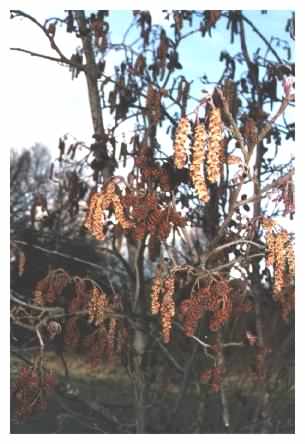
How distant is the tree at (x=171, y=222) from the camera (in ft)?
6.35

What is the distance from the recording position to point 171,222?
197cm

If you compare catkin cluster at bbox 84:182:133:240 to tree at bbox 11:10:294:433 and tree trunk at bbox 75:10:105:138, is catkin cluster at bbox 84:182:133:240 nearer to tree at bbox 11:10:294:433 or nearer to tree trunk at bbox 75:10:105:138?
tree at bbox 11:10:294:433

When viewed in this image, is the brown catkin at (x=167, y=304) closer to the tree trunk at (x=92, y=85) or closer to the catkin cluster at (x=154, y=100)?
the catkin cluster at (x=154, y=100)

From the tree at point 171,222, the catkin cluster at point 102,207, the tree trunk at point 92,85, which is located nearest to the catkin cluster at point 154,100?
the tree at point 171,222

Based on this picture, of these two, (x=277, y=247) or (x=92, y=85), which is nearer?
(x=277, y=247)

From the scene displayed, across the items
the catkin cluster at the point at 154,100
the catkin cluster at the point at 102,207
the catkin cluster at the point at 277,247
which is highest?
the catkin cluster at the point at 154,100

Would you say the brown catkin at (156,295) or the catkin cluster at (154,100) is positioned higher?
the catkin cluster at (154,100)

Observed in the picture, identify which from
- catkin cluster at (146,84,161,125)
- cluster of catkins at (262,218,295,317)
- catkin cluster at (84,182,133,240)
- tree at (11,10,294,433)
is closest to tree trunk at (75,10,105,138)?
tree at (11,10,294,433)

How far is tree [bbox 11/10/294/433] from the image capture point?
1.94 meters

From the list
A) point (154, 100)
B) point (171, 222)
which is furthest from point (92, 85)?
point (171, 222)

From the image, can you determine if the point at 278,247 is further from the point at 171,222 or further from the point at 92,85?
the point at 92,85

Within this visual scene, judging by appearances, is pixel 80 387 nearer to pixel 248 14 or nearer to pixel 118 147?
pixel 118 147
